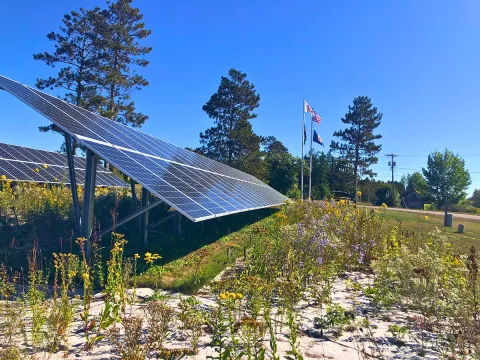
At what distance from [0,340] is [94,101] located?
950 inches

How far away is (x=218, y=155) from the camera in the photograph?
127ft

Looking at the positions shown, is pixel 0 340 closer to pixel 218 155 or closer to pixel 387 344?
pixel 387 344

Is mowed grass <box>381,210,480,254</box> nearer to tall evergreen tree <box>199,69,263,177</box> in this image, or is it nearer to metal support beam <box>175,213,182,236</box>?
metal support beam <box>175,213,182,236</box>

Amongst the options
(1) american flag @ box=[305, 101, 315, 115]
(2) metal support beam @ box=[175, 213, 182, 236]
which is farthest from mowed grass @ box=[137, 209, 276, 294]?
(1) american flag @ box=[305, 101, 315, 115]

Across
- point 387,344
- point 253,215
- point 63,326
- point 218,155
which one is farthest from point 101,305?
point 218,155

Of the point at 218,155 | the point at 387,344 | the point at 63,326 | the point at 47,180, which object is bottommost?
the point at 387,344

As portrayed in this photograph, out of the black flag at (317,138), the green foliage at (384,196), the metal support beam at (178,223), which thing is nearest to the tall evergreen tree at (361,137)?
the green foliage at (384,196)

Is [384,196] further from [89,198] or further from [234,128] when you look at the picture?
[89,198]

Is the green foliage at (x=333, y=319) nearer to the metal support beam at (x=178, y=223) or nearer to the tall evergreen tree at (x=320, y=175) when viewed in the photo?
the metal support beam at (x=178, y=223)

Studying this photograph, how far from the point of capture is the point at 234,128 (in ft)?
128

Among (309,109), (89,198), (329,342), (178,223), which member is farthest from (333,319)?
(309,109)

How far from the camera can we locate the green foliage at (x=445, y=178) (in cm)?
2691

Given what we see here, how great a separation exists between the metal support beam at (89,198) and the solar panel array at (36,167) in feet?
18.0

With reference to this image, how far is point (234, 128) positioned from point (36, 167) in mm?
25788
